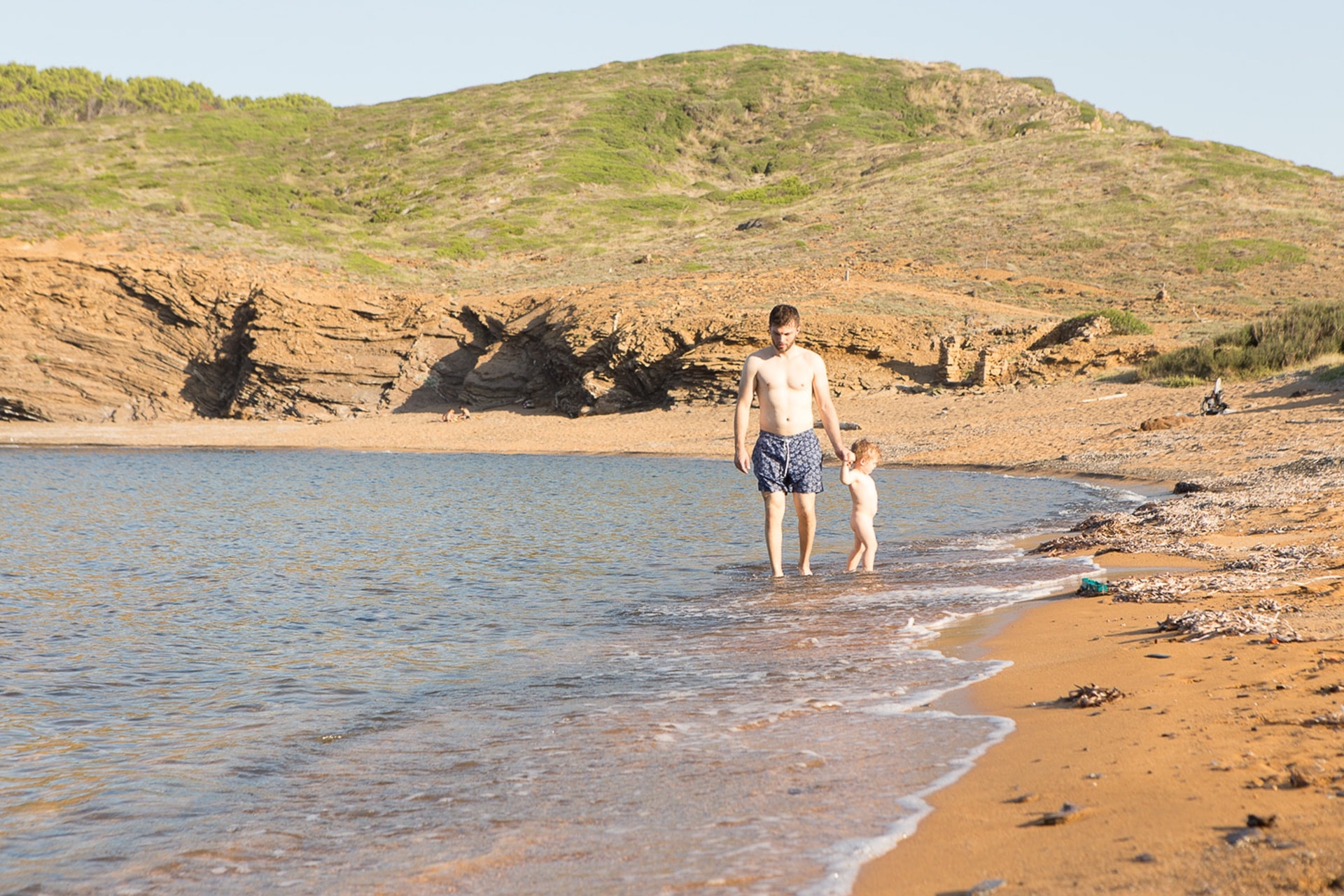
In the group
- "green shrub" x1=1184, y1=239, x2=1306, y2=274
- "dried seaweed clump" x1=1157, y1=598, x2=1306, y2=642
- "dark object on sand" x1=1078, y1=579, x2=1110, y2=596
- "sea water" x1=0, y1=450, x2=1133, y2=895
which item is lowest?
"sea water" x1=0, y1=450, x2=1133, y2=895

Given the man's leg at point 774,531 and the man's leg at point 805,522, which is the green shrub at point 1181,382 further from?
the man's leg at point 774,531

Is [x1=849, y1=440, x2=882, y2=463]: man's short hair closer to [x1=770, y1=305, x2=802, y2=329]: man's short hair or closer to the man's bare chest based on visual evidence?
the man's bare chest

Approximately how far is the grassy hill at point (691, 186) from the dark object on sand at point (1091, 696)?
90.9ft

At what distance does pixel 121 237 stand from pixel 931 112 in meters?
53.9

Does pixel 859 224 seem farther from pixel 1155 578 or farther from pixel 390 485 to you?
pixel 1155 578

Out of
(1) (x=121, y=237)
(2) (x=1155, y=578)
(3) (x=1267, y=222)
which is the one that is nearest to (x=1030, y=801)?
(2) (x=1155, y=578)

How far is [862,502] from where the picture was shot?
8094mm

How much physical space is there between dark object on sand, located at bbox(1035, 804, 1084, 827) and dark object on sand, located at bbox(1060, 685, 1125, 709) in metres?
1.15

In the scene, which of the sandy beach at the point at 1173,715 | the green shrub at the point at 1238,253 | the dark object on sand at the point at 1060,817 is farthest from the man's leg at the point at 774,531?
the green shrub at the point at 1238,253

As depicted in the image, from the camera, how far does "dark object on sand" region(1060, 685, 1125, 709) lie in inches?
156

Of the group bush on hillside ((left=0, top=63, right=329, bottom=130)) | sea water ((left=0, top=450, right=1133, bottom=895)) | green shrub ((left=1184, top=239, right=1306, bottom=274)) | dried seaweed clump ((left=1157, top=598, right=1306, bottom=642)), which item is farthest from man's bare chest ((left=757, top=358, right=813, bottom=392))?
bush on hillside ((left=0, top=63, right=329, bottom=130))

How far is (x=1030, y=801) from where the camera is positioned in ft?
10.0

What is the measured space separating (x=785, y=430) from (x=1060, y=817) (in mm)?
5195

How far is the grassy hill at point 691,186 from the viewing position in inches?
1403
